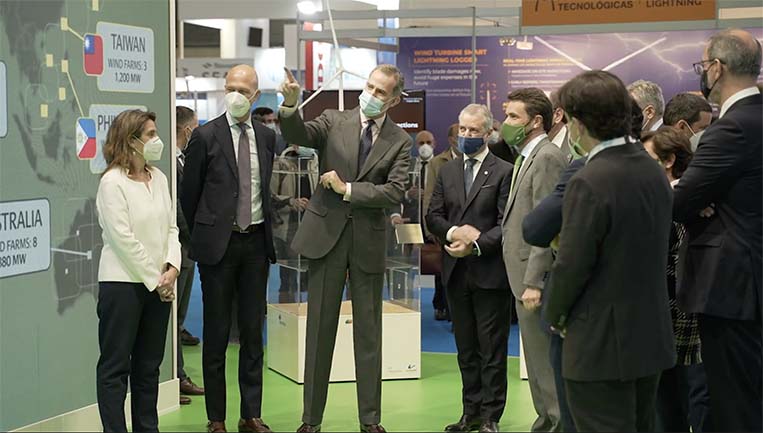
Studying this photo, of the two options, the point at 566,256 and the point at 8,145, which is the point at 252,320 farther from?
the point at 566,256

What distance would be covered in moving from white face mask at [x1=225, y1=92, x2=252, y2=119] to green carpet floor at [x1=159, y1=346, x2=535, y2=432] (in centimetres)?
160

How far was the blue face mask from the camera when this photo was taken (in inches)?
192

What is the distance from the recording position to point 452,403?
5535mm

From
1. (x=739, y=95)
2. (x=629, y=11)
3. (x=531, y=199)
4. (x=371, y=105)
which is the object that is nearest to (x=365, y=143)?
(x=371, y=105)

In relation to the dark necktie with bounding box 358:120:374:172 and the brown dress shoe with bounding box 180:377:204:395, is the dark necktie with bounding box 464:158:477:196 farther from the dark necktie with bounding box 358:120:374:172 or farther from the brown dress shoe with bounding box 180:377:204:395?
the brown dress shoe with bounding box 180:377:204:395

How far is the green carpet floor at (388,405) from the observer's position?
504cm

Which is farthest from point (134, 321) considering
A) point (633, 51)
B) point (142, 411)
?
point (633, 51)

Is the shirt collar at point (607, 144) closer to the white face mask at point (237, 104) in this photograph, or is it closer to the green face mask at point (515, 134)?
the green face mask at point (515, 134)

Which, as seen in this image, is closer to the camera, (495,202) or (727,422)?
(727,422)

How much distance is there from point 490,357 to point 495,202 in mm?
773

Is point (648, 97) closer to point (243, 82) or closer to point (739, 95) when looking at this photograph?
point (739, 95)

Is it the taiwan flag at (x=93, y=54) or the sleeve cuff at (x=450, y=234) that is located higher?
the taiwan flag at (x=93, y=54)

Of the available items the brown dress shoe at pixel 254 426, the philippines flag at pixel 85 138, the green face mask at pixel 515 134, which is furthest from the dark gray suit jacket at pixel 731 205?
the philippines flag at pixel 85 138

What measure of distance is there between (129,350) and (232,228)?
0.84 metres
